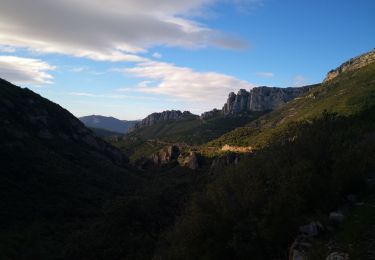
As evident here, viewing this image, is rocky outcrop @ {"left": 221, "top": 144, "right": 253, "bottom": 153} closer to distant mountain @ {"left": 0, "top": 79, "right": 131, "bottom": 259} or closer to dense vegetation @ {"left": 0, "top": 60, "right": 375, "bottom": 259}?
dense vegetation @ {"left": 0, "top": 60, "right": 375, "bottom": 259}

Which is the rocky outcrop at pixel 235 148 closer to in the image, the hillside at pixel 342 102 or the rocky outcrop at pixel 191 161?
the hillside at pixel 342 102

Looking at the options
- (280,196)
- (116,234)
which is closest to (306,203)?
(280,196)

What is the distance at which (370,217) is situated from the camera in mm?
16828

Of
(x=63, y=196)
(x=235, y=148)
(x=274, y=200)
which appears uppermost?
(x=235, y=148)

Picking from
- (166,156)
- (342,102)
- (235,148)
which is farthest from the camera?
(166,156)

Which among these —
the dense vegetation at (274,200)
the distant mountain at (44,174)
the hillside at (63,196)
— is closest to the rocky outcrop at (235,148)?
the hillside at (63,196)

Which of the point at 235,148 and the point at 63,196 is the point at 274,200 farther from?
the point at 235,148

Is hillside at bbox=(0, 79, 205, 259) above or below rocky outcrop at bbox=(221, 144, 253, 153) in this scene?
below

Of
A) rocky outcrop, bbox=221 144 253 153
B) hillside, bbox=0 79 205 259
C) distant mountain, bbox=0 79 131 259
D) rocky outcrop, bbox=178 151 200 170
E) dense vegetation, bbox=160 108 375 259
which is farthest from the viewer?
rocky outcrop, bbox=221 144 253 153

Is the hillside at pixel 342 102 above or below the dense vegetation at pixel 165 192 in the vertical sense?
above

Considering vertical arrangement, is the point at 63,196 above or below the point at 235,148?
below

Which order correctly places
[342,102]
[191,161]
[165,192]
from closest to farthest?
[165,192] < [342,102] < [191,161]

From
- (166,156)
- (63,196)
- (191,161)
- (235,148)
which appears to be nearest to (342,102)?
(235,148)

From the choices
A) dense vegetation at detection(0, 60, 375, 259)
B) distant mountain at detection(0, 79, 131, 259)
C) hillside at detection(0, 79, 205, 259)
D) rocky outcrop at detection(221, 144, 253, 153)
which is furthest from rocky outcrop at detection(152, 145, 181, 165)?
hillside at detection(0, 79, 205, 259)
